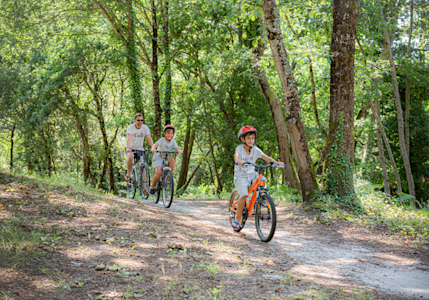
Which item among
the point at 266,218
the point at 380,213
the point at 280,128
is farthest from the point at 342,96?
the point at 266,218

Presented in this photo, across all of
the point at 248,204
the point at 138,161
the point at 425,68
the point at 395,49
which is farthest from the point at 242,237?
the point at 395,49

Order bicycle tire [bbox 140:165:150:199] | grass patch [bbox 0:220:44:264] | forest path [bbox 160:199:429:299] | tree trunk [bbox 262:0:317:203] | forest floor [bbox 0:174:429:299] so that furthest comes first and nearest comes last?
bicycle tire [bbox 140:165:150:199] < tree trunk [bbox 262:0:317:203] < forest path [bbox 160:199:429:299] < grass patch [bbox 0:220:44:264] < forest floor [bbox 0:174:429:299]

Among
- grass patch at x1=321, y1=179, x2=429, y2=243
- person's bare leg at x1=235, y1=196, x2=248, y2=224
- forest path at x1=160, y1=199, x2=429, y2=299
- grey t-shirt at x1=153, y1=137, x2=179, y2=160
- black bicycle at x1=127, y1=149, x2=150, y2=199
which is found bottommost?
forest path at x1=160, y1=199, x2=429, y2=299

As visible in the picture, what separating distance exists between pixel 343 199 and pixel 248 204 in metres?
3.65

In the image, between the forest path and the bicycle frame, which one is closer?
the forest path

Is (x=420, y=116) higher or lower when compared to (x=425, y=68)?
lower

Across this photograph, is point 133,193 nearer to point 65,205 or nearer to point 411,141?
point 65,205

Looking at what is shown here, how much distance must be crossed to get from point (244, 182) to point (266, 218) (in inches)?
30.7

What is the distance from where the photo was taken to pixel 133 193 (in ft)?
36.8

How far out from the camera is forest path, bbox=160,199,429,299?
15.2ft

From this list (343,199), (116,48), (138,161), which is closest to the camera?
(343,199)

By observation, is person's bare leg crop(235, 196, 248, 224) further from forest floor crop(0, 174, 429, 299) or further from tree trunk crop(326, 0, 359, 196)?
tree trunk crop(326, 0, 359, 196)

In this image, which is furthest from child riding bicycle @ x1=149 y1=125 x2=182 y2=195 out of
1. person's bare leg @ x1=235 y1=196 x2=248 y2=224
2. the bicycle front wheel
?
the bicycle front wheel

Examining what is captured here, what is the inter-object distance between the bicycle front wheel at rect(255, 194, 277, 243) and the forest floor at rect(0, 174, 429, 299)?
0.22 meters
